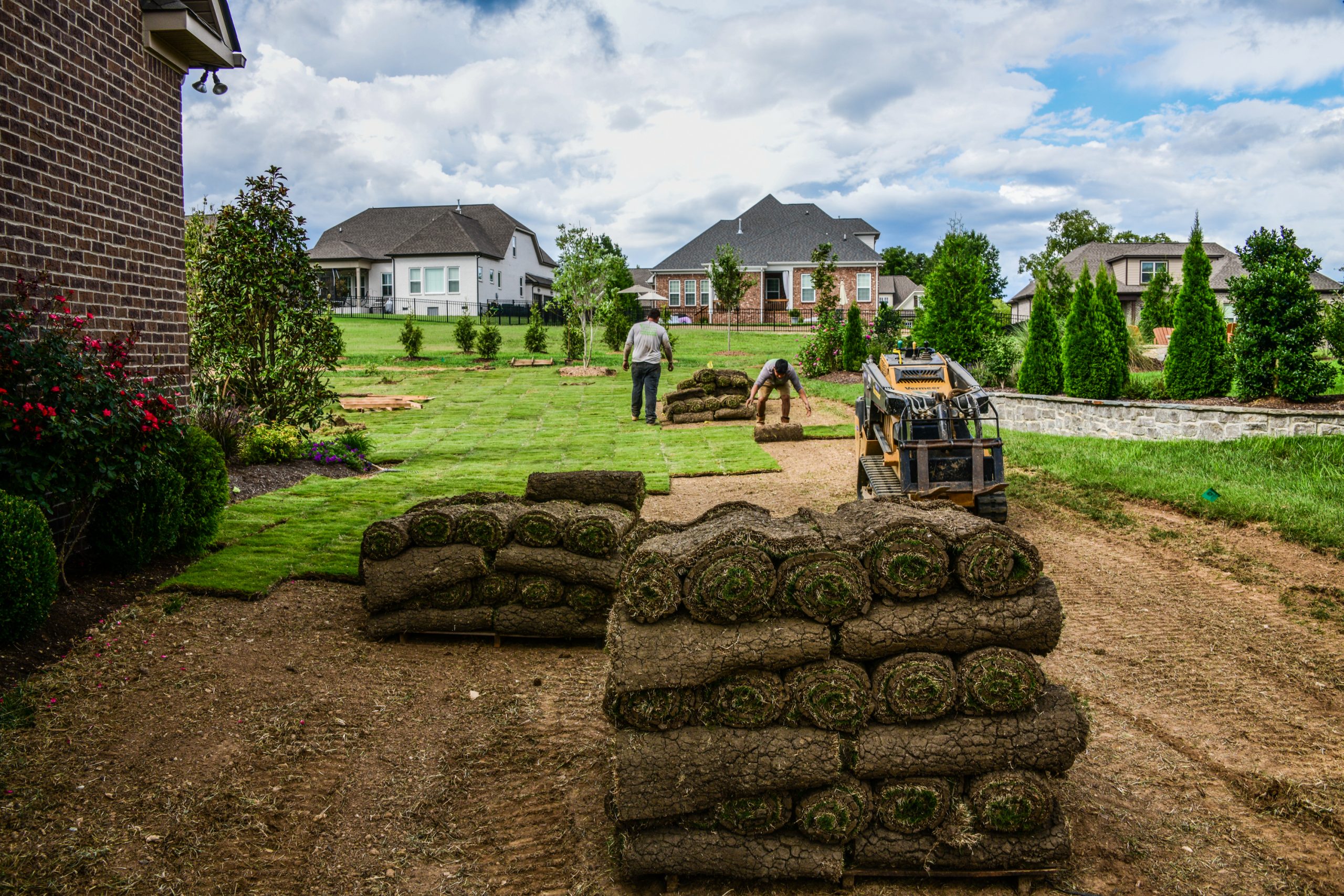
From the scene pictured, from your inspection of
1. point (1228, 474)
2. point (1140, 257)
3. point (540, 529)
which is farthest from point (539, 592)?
point (1140, 257)

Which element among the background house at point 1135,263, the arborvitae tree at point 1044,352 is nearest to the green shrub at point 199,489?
the arborvitae tree at point 1044,352

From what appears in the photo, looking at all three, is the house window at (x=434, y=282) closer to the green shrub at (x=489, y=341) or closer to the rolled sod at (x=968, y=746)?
the green shrub at (x=489, y=341)

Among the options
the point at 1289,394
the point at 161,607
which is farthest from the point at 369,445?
the point at 1289,394

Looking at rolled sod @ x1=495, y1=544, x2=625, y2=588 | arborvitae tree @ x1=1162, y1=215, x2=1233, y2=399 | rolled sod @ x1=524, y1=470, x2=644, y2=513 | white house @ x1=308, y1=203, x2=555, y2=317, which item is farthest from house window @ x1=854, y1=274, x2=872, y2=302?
rolled sod @ x1=495, y1=544, x2=625, y2=588

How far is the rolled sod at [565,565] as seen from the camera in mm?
6078

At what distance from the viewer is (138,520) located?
22.7 ft

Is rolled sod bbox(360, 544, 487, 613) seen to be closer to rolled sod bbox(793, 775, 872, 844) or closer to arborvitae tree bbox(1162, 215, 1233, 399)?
rolled sod bbox(793, 775, 872, 844)

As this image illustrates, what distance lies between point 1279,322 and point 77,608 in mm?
16496

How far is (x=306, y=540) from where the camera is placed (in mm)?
8148

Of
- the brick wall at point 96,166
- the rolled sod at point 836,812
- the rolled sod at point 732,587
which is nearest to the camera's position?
the rolled sod at point 836,812

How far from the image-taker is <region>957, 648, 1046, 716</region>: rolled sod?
3492 millimetres

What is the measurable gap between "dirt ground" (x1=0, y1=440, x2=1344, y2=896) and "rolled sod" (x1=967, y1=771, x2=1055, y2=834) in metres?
0.30

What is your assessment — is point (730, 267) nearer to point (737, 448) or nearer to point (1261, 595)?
point (737, 448)

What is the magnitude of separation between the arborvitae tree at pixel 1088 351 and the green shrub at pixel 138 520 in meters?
16.1
